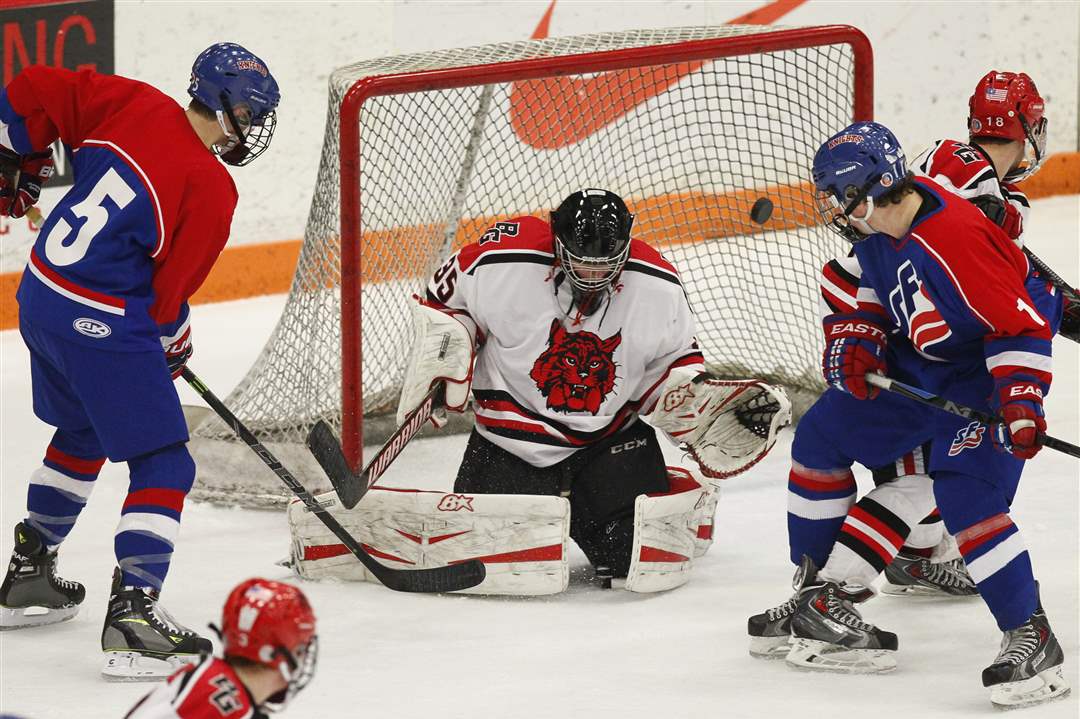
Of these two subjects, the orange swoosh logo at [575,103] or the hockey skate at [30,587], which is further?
the orange swoosh logo at [575,103]

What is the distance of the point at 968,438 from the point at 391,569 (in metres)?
1.19

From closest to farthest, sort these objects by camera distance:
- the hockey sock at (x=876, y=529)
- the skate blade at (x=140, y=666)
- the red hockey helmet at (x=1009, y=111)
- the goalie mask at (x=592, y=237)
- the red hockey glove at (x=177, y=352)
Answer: the skate blade at (x=140, y=666) < the hockey sock at (x=876, y=529) < the red hockey glove at (x=177, y=352) < the goalie mask at (x=592, y=237) < the red hockey helmet at (x=1009, y=111)

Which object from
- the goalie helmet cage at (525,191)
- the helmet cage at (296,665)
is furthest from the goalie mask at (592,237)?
the helmet cage at (296,665)

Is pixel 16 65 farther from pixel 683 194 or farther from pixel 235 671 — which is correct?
pixel 235 671

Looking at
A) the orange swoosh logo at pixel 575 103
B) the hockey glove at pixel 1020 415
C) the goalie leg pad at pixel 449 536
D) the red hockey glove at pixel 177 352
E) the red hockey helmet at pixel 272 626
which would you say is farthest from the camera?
the orange swoosh logo at pixel 575 103

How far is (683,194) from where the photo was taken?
4.96 meters

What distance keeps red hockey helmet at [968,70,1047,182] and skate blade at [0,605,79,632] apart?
6.69ft

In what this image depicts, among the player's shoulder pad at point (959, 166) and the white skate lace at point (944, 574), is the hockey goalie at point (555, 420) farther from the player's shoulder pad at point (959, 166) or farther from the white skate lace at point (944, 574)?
the player's shoulder pad at point (959, 166)

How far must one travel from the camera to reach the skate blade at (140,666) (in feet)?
9.60

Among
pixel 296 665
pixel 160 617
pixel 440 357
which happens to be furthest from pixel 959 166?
A: pixel 296 665

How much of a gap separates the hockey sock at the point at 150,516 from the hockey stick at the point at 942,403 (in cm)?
117

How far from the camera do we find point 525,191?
4.79 metres

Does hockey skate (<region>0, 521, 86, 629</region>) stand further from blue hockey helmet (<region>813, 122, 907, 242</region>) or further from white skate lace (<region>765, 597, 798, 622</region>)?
blue hockey helmet (<region>813, 122, 907, 242</region>)

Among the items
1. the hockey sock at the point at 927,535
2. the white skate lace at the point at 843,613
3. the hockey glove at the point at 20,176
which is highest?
the hockey glove at the point at 20,176
